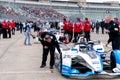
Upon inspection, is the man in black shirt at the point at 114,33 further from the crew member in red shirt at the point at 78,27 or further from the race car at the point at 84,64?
the crew member in red shirt at the point at 78,27

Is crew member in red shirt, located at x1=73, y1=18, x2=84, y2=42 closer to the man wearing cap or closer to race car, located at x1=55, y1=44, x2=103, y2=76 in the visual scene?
the man wearing cap

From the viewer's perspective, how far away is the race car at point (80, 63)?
10.5 metres

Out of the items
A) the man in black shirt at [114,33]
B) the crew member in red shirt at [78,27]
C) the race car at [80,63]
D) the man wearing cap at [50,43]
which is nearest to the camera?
the race car at [80,63]

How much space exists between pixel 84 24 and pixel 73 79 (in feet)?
47.4

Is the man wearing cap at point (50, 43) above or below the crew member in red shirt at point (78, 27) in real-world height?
above

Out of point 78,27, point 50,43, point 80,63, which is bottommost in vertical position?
point 78,27

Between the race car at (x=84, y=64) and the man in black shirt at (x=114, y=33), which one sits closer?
the race car at (x=84, y=64)

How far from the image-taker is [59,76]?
36.0 feet

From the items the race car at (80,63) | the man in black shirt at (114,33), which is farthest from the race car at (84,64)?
the man in black shirt at (114,33)

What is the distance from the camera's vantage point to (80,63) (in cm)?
1109

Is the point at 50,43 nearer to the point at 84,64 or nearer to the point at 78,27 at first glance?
the point at 84,64

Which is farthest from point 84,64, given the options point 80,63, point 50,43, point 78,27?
point 78,27

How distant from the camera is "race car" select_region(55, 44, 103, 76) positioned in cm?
1047

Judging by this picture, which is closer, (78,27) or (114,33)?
(114,33)
